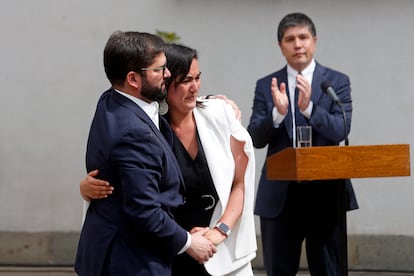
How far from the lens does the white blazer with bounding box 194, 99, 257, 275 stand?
404 centimetres

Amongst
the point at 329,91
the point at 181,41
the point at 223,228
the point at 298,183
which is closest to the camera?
the point at 223,228

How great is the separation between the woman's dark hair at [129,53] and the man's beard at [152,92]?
6 cm

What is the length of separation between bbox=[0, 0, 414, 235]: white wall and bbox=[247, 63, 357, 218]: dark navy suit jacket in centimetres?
190

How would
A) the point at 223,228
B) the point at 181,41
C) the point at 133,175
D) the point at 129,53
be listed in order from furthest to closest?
1. the point at 181,41
2. the point at 223,228
3. the point at 129,53
4. the point at 133,175

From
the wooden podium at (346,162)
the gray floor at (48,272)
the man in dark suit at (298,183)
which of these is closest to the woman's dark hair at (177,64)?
the wooden podium at (346,162)

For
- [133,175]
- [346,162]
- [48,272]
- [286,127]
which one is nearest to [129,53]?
[133,175]

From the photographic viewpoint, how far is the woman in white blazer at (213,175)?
13.3 feet

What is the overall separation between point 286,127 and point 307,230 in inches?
22.9

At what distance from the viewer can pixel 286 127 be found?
541 centimetres

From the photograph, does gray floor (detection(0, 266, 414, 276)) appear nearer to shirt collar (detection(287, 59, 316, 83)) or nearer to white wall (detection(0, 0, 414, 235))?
white wall (detection(0, 0, 414, 235))

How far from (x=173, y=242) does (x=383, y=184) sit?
4.15 m

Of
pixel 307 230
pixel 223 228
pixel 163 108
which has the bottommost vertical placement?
pixel 307 230

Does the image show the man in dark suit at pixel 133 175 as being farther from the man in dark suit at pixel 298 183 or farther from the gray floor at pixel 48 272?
the gray floor at pixel 48 272

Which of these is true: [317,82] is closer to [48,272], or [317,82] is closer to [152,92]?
[152,92]
